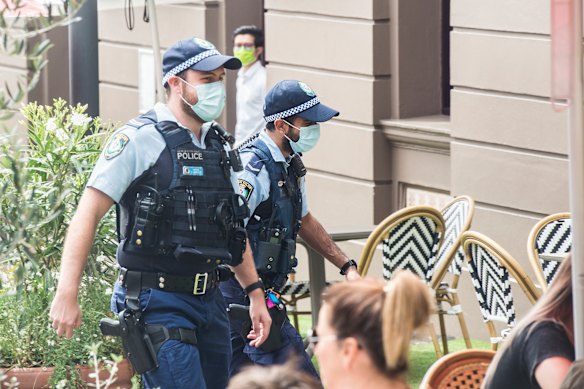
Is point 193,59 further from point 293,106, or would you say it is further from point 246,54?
point 246,54

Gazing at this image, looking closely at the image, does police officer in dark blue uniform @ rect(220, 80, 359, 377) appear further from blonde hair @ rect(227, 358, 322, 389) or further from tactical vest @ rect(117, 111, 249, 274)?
blonde hair @ rect(227, 358, 322, 389)

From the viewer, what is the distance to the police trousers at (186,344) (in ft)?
17.4

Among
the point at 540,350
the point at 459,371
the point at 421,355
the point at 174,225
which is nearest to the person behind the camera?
the point at 540,350

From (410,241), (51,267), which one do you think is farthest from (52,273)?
(410,241)

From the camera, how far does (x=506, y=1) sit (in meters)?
9.33

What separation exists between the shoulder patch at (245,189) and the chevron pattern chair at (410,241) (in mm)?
1538

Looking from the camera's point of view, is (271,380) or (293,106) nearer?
(271,380)

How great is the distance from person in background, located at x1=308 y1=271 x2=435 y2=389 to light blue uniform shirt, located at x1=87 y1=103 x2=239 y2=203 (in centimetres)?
182

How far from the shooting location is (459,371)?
4324 mm

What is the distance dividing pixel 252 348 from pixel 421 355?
297 centimetres

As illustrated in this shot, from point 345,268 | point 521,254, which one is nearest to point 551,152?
point 521,254

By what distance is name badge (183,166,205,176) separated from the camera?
5438 mm

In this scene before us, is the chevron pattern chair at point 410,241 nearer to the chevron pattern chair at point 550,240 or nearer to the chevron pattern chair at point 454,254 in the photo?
the chevron pattern chair at point 454,254

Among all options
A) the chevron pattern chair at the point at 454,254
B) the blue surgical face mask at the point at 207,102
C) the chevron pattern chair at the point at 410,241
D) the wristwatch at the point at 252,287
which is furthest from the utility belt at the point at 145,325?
the chevron pattern chair at the point at 454,254
